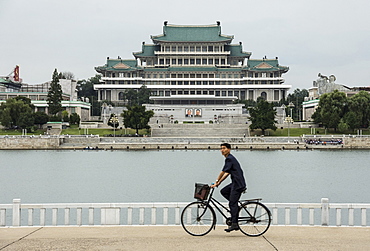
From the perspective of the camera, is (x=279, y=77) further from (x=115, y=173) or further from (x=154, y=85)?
(x=115, y=173)

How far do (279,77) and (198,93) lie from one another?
1836 centimetres

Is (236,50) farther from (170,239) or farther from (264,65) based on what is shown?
(170,239)

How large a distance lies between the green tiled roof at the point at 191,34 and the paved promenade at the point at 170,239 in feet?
339

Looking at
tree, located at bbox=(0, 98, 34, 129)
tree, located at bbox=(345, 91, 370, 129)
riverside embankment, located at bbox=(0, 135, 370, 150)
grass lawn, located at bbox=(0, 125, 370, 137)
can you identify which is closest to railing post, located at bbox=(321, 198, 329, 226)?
riverside embankment, located at bbox=(0, 135, 370, 150)

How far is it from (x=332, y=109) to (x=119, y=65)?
54.9 meters

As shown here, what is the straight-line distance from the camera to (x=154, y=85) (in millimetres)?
111375

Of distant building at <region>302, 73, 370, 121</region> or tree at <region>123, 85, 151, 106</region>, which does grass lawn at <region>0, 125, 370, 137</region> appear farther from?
tree at <region>123, 85, 151, 106</region>

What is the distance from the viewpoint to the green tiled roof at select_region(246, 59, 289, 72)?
11244cm

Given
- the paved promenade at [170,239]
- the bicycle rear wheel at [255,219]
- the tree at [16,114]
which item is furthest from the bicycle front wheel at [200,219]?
the tree at [16,114]

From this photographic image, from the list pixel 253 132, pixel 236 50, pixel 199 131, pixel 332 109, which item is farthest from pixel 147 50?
pixel 332 109

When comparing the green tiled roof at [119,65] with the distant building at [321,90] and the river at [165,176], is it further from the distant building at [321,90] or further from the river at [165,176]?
the river at [165,176]

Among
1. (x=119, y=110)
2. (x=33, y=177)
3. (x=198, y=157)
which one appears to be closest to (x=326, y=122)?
(x=198, y=157)

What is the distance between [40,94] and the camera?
98125mm

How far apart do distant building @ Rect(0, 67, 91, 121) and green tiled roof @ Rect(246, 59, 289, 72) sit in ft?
121
